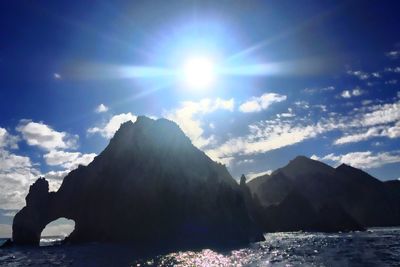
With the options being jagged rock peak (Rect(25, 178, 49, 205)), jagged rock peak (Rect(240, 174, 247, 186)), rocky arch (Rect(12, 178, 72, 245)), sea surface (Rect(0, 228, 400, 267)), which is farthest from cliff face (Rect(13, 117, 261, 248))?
jagged rock peak (Rect(240, 174, 247, 186))

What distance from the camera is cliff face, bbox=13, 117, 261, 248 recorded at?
9612 cm

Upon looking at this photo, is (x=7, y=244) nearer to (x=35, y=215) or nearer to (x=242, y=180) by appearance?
(x=35, y=215)

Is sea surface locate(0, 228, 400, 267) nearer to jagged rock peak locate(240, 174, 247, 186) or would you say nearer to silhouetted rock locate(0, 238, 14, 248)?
silhouetted rock locate(0, 238, 14, 248)

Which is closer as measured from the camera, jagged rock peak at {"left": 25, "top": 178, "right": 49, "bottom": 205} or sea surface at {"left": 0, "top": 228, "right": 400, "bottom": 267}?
sea surface at {"left": 0, "top": 228, "right": 400, "bottom": 267}

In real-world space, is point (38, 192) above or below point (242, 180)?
below

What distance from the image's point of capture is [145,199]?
98250 millimetres

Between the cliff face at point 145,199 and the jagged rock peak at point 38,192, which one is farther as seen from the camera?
the jagged rock peak at point 38,192

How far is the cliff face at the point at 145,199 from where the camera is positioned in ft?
315

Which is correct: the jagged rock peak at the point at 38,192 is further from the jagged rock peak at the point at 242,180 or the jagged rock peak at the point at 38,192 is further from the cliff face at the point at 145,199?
the jagged rock peak at the point at 242,180

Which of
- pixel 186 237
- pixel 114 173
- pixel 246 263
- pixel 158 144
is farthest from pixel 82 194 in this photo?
pixel 246 263

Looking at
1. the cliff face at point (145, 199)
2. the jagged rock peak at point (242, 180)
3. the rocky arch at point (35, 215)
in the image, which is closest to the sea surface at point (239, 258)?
the cliff face at point (145, 199)

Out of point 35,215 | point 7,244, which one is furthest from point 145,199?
point 7,244

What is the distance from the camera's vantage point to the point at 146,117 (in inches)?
4414

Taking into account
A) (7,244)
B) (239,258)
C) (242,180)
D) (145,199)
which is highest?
(242,180)
